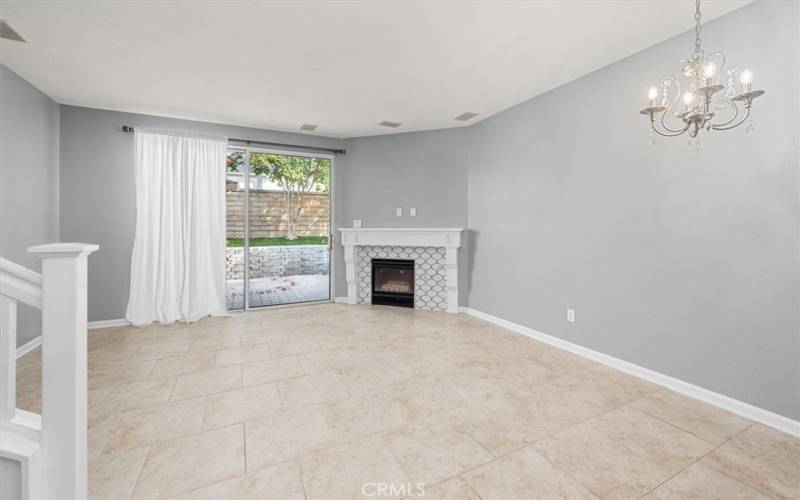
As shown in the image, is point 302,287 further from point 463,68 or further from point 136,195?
point 463,68

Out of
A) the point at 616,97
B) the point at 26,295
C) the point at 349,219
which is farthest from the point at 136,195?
the point at 616,97

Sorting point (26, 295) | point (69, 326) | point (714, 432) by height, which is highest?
point (26, 295)

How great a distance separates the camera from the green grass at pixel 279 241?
476 cm

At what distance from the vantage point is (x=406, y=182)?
505 centimetres

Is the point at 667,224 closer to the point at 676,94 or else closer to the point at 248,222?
the point at 676,94

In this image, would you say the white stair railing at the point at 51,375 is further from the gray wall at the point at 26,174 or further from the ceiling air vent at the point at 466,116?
the ceiling air vent at the point at 466,116

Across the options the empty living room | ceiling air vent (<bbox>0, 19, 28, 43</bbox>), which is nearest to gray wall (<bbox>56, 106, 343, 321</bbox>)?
the empty living room

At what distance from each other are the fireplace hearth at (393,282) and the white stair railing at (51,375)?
406 cm

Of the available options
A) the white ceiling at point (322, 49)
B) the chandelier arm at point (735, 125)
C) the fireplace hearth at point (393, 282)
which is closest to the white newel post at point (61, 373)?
the white ceiling at point (322, 49)

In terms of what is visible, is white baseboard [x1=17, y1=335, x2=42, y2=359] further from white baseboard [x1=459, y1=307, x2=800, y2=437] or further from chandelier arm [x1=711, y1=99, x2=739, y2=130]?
chandelier arm [x1=711, y1=99, x2=739, y2=130]

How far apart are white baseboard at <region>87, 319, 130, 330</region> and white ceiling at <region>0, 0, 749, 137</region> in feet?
8.27

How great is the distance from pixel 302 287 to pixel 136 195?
2715mm

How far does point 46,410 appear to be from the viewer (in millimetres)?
1214

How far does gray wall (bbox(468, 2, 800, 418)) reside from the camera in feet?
6.64
